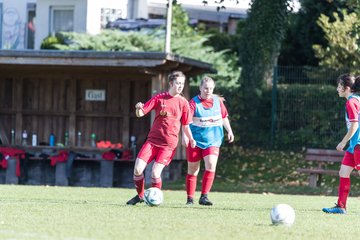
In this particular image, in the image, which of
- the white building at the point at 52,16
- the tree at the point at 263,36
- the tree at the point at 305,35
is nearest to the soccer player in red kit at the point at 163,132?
the tree at the point at 263,36

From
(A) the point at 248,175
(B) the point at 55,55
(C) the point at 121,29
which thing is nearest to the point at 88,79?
(B) the point at 55,55

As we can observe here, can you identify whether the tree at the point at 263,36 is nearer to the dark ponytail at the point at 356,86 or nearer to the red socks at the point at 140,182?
the red socks at the point at 140,182

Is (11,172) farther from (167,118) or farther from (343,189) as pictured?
(343,189)

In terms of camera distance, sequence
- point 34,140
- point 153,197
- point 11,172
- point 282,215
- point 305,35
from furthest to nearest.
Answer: point 305,35, point 34,140, point 11,172, point 153,197, point 282,215

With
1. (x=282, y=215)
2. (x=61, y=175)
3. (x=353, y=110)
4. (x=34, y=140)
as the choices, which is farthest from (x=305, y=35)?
(x=282, y=215)

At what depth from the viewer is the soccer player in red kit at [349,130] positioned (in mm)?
14844

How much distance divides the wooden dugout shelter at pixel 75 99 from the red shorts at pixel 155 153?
10407 millimetres

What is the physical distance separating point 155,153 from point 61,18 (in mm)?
27565

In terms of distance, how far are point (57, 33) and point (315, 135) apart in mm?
14258

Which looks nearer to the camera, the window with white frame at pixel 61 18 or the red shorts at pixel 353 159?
the red shorts at pixel 353 159

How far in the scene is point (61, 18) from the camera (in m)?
42.3

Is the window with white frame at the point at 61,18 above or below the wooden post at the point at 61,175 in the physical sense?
above

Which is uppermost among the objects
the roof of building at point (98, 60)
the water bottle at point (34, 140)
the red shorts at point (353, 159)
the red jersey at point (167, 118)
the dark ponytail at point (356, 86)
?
the dark ponytail at point (356, 86)

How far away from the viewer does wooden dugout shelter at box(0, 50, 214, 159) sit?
2694cm
